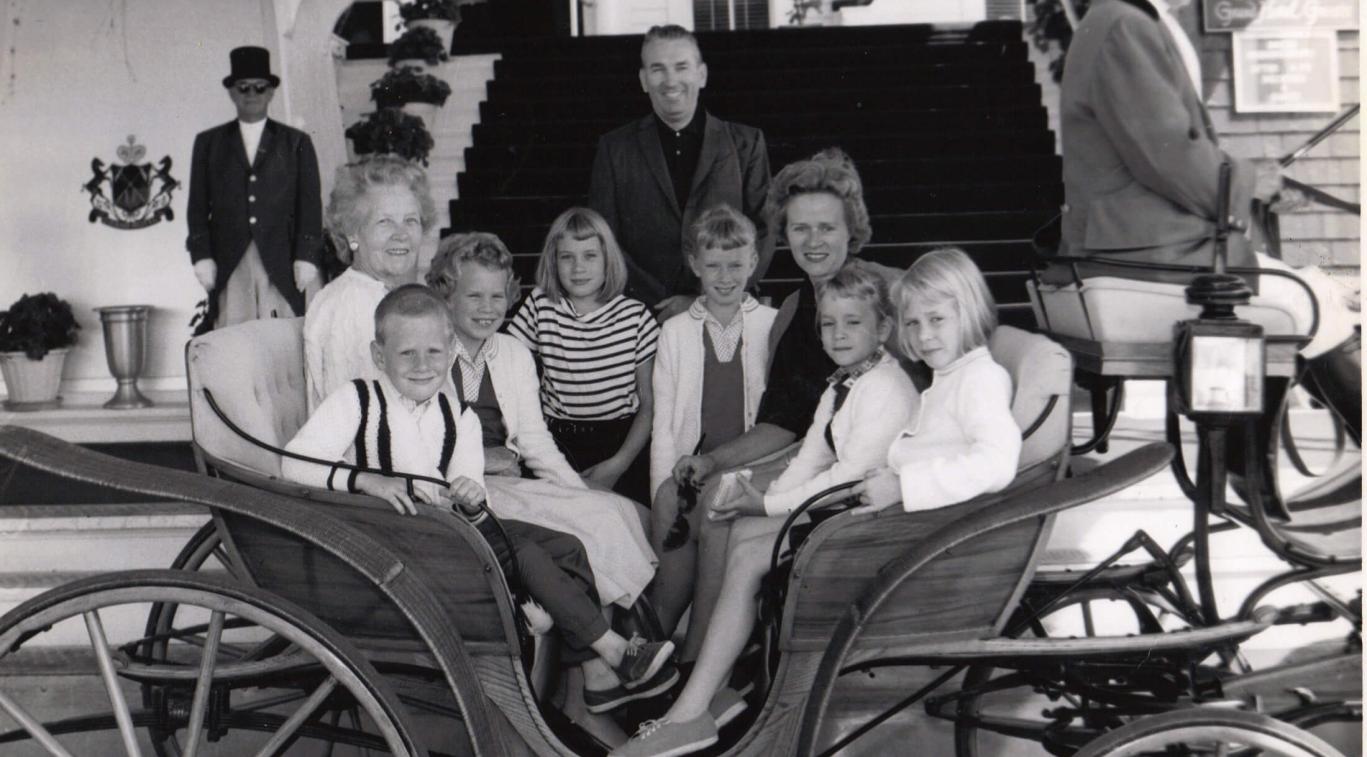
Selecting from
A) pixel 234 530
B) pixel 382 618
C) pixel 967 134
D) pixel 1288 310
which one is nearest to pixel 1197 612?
pixel 1288 310

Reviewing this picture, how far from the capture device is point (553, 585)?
248cm

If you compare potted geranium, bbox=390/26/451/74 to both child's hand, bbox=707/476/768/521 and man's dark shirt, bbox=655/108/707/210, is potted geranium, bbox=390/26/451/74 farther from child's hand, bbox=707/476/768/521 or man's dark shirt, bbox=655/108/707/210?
child's hand, bbox=707/476/768/521

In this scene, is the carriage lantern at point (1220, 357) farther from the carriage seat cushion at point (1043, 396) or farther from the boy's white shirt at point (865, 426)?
the boy's white shirt at point (865, 426)

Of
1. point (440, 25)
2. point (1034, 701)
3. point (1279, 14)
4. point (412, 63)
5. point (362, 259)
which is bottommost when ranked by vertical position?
point (1034, 701)

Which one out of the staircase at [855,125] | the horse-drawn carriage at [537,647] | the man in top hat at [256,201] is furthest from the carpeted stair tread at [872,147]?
the horse-drawn carriage at [537,647]

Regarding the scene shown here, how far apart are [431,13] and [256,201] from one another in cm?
266

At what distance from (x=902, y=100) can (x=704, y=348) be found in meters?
5.40

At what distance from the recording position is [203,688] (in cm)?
216

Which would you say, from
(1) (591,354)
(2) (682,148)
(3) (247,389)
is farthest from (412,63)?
(3) (247,389)

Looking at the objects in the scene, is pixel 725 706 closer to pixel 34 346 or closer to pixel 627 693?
pixel 627 693

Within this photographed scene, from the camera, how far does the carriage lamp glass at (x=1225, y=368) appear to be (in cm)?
235

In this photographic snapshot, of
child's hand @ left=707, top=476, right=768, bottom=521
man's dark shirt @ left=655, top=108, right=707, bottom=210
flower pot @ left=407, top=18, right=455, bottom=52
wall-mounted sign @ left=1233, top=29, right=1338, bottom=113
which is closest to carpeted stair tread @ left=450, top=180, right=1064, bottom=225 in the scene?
flower pot @ left=407, top=18, right=455, bottom=52

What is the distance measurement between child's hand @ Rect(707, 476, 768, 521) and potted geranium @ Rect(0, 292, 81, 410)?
4.90 meters

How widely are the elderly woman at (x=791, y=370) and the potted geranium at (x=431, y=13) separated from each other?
Result: 17.9 ft
